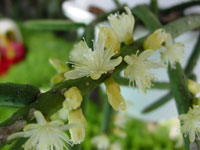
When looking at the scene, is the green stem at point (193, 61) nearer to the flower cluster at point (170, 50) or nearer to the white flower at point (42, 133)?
the flower cluster at point (170, 50)

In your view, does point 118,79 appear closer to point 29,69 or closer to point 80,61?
point 80,61

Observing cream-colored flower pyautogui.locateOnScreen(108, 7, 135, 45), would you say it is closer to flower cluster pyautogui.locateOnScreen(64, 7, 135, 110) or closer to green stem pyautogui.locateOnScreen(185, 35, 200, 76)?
flower cluster pyautogui.locateOnScreen(64, 7, 135, 110)

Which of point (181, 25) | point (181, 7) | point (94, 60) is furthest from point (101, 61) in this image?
point (181, 7)

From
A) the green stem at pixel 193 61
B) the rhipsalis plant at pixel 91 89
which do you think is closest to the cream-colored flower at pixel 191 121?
the rhipsalis plant at pixel 91 89

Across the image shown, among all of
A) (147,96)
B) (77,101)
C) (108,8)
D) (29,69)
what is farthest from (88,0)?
(29,69)

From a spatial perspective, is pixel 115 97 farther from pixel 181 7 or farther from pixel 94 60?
pixel 181 7

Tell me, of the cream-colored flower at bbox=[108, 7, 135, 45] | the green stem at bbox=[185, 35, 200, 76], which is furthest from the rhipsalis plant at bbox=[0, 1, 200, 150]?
the green stem at bbox=[185, 35, 200, 76]
